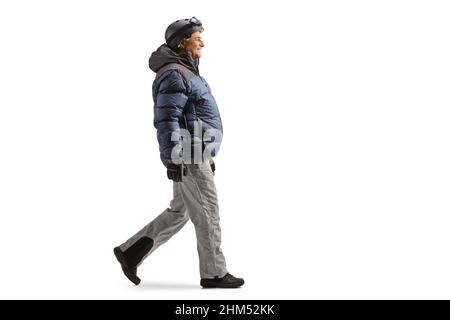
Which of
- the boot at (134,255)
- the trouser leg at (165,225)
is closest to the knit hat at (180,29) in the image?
the trouser leg at (165,225)

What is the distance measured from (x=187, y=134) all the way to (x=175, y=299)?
1204mm

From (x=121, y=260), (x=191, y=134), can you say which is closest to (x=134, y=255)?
(x=121, y=260)

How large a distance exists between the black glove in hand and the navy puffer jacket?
0.16ft

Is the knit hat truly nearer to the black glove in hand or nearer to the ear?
the ear

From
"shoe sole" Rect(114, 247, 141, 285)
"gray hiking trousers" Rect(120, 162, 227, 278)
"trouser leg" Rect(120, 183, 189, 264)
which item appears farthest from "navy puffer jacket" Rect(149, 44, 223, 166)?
"shoe sole" Rect(114, 247, 141, 285)

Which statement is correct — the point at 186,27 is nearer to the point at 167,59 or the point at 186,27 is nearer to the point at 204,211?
the point at 167,59

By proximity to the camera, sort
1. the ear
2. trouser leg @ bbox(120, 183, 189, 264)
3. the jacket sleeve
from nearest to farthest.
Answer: the jacket sleeve < the ear < trouser leg @ bbox(120, 183, 189, 264)

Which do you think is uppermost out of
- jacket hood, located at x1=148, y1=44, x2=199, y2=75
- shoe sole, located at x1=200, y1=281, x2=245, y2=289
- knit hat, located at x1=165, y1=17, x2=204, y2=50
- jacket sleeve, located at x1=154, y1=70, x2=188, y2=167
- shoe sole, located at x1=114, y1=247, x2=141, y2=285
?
knit hat, located at x1=165, y1=17, x2=204, y2=50

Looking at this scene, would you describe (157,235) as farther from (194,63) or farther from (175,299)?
(194,63)

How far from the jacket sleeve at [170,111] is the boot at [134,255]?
2.48 ft

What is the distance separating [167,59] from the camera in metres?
8.37

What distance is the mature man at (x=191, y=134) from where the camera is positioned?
823cm

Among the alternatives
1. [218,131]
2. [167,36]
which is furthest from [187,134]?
[167,36]

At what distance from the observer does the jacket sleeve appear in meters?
8.20
